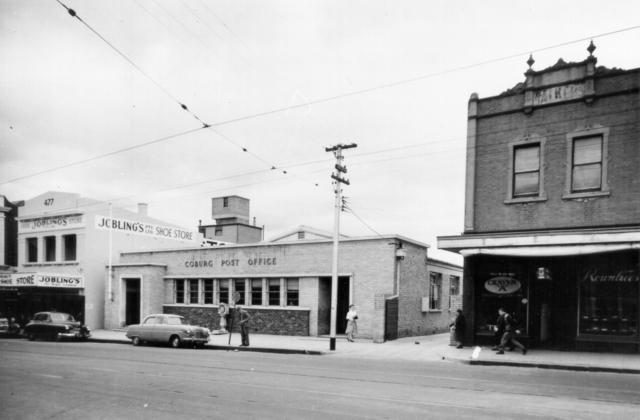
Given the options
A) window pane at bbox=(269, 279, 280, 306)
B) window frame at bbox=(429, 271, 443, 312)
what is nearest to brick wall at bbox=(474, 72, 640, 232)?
window frame at bbox=(429, 271, 443, 312)

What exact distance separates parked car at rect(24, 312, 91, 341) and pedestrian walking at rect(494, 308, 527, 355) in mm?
19232

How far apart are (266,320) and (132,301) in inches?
433

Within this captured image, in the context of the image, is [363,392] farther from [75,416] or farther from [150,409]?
[75,416]

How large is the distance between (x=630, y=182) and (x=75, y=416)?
53.9 ft

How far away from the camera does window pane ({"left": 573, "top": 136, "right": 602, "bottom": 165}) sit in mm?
16594

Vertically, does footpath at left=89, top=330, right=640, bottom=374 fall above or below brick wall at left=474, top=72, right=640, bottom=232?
below

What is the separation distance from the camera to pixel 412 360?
1580 cm

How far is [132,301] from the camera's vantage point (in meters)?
31.2

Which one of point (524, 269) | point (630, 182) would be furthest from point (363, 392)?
point (630, 182)

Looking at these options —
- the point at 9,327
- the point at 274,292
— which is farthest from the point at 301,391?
the point at 9,327

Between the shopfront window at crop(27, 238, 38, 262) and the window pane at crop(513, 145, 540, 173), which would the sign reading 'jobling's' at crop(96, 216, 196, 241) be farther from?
the window pane at crop(513, 145, 540, 173)

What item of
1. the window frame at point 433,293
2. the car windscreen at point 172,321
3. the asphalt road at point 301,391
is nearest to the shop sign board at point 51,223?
the car windscreen at point 172,321

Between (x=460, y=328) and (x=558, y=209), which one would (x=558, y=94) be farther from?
(x=460, y=328)

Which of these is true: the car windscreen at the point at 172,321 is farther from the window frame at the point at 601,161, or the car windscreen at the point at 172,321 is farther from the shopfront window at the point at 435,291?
the window frame at the point at 601,161
